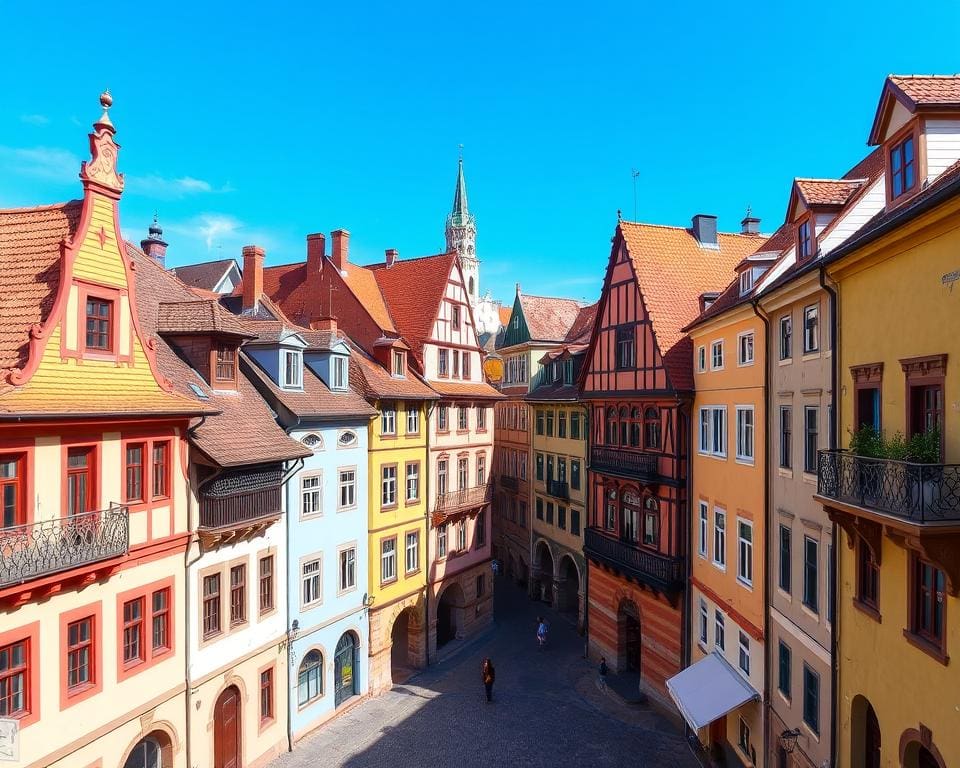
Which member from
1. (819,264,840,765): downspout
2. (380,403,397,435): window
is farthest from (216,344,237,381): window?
(819,264,840,765): downspout

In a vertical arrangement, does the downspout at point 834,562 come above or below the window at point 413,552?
above

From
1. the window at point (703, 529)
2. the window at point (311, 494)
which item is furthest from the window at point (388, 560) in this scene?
the window at point (703, 529)

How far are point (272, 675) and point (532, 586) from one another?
2197 cm

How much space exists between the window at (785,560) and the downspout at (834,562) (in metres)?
2.51

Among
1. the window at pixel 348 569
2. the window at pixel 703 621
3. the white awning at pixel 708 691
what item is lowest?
the white awning at pixel 708 691

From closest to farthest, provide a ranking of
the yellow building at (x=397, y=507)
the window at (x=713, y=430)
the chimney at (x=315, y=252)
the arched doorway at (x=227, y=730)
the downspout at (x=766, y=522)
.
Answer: the downspout at (x=766, y=522)
the arched doorway at (x=227, y=730)
the window at (x=713, y=430)
the yellow building at (x=397, y=507)
the chimney at (x=315, y=252)

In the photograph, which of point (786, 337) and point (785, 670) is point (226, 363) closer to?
point (786, 337)

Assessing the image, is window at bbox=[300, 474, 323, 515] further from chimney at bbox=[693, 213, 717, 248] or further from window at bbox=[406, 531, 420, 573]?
chimney at bbox=[693, 213, 717, 248]

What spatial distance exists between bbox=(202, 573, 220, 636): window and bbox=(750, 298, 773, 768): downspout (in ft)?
49.5

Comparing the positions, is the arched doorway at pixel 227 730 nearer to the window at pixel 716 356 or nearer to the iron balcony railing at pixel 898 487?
the iron balcony railing at pixel 898 487

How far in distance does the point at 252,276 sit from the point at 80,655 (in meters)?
17.0

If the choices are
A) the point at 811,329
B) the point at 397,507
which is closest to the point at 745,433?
the point at 811,329

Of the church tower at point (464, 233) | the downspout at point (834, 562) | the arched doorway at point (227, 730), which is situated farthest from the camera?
the church tower at point (464, 233)

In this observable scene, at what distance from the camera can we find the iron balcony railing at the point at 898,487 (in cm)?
966
